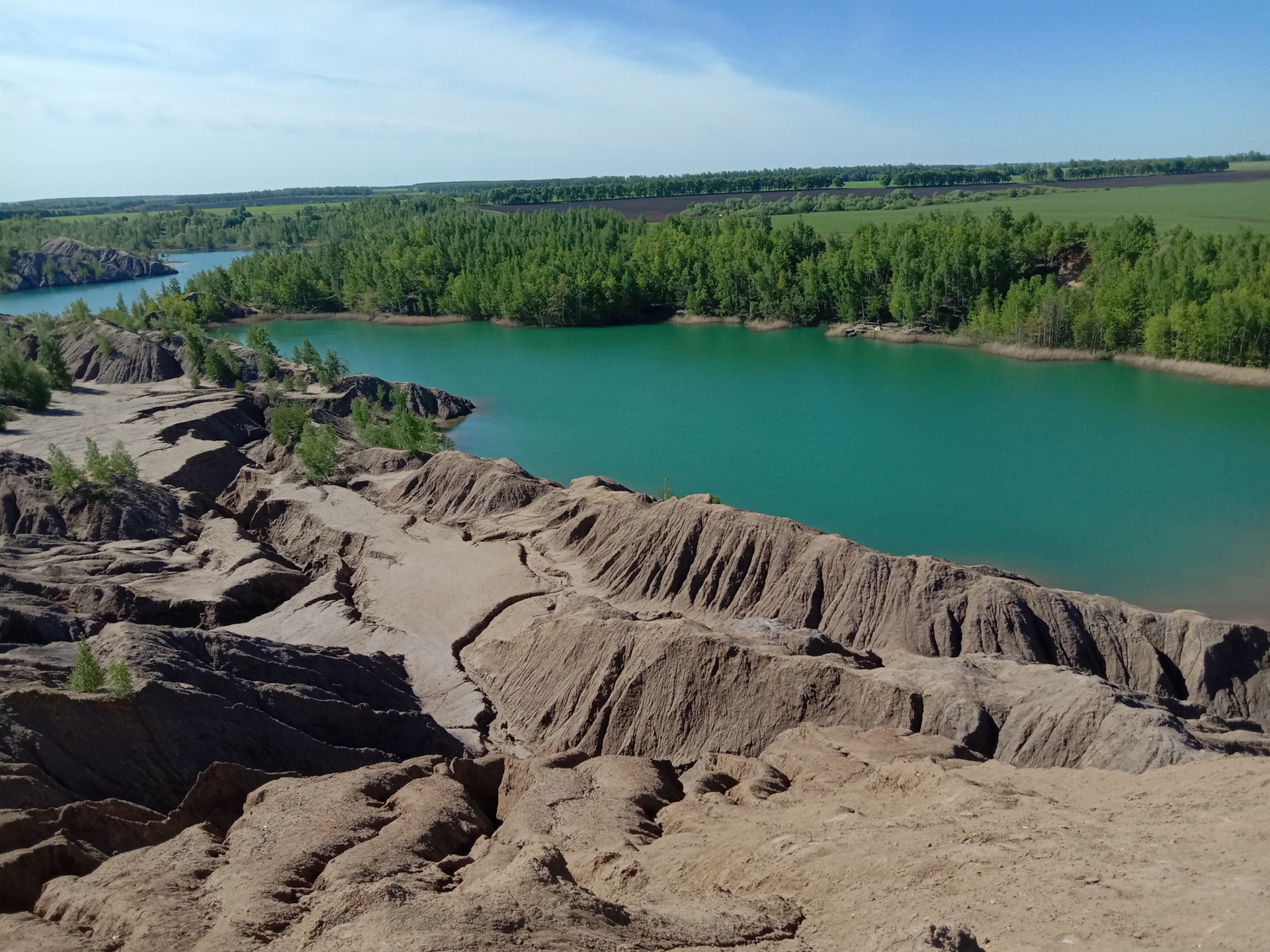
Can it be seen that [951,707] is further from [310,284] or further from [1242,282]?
[310,284]

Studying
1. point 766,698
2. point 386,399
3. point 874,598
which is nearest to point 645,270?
point 386,399

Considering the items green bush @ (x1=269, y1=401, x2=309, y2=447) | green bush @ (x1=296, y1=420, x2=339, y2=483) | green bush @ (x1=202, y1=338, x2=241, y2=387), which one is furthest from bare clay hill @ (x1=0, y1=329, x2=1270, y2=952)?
green bush @ (x1=202, y1=338, x2=241, y2=387)

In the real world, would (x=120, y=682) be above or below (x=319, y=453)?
below

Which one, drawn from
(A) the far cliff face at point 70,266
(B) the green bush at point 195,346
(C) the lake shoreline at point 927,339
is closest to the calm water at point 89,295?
(A) the far cliff face at point 70,266

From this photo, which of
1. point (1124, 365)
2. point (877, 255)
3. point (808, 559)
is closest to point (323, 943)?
point (808, 559)

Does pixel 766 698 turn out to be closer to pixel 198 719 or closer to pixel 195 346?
pixel 198 719
